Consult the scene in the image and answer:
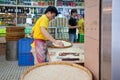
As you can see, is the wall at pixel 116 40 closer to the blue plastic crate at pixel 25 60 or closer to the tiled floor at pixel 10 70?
the tiled floor at pixel 10 70

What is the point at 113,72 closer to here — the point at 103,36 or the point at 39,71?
the point at 103,36

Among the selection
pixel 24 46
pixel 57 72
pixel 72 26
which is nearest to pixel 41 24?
pixel 57 72

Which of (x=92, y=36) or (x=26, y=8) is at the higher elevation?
(x=26, y=8)

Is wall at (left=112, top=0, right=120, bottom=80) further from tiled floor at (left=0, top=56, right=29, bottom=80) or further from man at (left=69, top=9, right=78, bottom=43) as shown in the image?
man at (left=69, top=9, right=78, bottom=43)

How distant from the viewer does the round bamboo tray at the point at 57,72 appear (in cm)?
133

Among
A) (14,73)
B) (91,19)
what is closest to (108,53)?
(91,19)

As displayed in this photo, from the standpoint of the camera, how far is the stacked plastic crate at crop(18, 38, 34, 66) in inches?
208

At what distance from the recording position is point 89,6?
1.41 m

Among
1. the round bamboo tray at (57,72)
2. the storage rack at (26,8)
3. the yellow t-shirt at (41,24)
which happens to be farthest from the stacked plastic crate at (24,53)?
the round bamboo tray at (57,72)

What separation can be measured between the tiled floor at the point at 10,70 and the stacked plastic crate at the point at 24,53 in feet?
0.67

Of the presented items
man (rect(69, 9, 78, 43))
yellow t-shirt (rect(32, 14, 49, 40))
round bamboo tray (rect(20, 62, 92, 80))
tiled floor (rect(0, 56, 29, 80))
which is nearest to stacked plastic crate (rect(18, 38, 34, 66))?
tiled floor (rect(0, 56, 29, 80))

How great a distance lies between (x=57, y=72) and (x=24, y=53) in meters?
4.01

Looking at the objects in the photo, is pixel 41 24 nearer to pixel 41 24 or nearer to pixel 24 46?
pixel 41 24

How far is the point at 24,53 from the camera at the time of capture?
532cm
